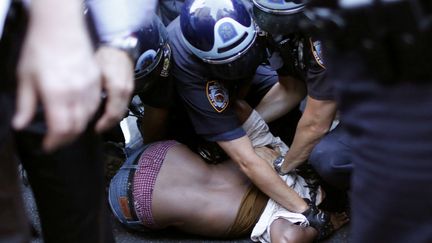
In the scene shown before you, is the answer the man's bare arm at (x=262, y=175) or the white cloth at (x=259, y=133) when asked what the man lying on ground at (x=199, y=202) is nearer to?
the man's bare arm at (x=262, y=175)

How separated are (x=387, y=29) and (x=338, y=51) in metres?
0.08

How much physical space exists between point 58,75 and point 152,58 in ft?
4.15

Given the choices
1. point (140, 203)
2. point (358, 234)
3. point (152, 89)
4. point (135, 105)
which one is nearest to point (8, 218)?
point (358, 234)

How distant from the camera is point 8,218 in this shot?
2.70ft

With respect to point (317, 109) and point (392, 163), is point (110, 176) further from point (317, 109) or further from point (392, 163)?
point (392, 163)

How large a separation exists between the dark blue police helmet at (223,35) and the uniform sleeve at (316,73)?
0.54ft

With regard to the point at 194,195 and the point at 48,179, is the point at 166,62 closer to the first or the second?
the point at 194,195

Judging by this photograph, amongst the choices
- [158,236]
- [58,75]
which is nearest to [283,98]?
[158,236]

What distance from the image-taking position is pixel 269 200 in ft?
7.00

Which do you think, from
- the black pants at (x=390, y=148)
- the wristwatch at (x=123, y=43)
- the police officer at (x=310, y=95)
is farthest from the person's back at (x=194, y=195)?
the black pants at (x=390, y=148)

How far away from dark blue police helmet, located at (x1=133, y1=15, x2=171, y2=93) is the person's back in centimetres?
25

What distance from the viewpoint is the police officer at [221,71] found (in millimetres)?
2004

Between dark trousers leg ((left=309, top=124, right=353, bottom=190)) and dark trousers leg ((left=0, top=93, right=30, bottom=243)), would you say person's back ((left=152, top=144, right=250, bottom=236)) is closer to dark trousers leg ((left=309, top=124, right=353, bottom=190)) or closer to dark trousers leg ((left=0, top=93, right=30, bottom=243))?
dark trousers leg ((left=309, top=124, right=353, bottom=190))

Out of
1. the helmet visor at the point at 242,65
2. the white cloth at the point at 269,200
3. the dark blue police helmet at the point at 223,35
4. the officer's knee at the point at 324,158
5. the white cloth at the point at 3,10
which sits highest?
the white cloth at the point at 3,10
